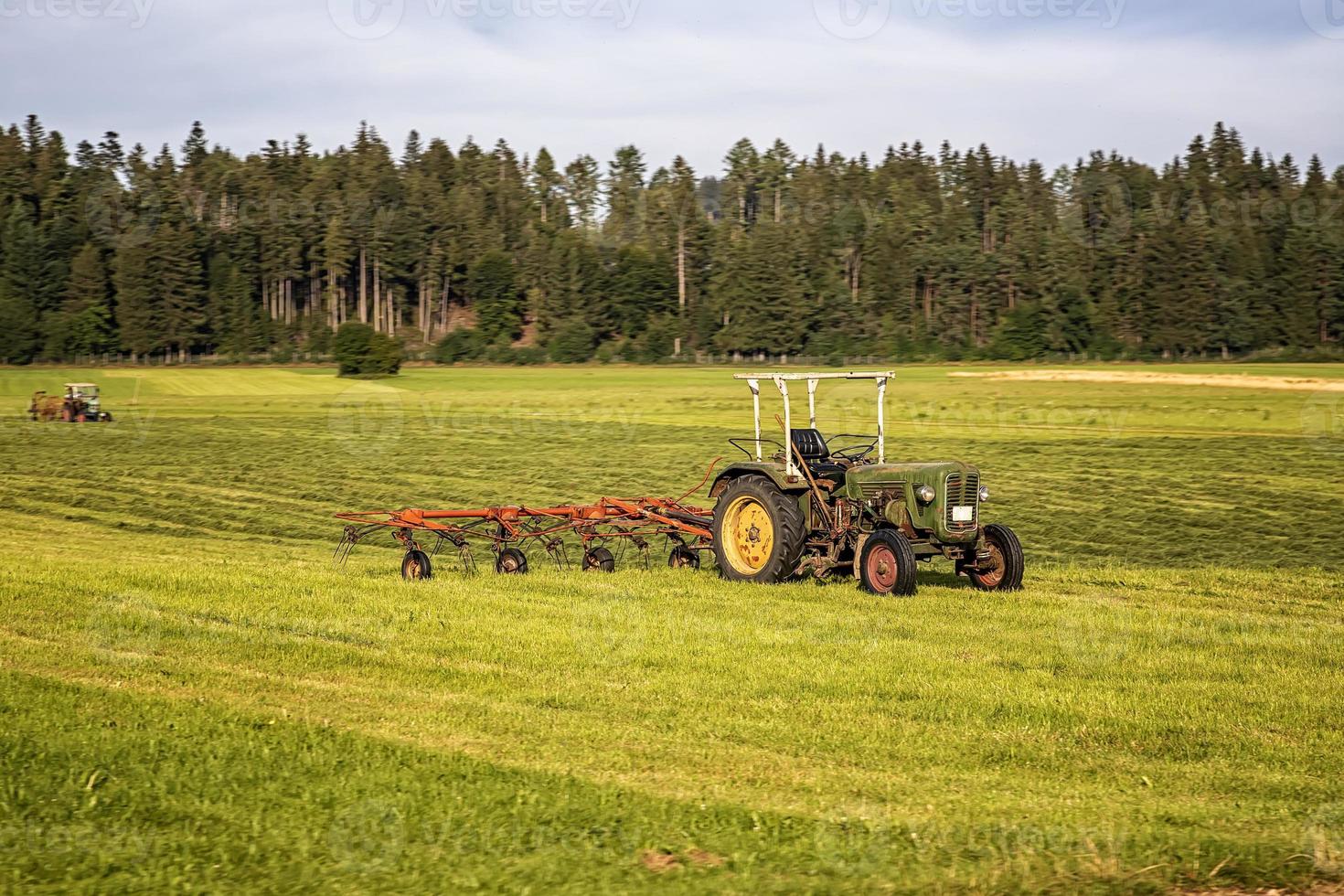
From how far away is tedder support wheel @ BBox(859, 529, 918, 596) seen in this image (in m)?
14.0

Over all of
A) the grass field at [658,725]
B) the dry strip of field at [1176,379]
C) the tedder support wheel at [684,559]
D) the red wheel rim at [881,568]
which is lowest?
the tedder support wheel at [684,559]

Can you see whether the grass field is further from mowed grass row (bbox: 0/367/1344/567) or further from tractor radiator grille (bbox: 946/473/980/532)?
mowed grass row (bbox: 0/367/1344/567)

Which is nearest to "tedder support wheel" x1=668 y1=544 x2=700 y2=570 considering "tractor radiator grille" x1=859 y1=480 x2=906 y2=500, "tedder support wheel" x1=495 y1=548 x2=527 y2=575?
"tedder support wheel" x1=495 y1=548 x2=527 y2=575

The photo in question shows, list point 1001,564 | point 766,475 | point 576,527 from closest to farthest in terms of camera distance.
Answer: point 1001,564, point 766,475, point 576,527

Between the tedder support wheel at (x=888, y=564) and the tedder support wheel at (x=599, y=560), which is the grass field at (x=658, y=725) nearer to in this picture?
the tedder support wheel at (x=888, y=564)

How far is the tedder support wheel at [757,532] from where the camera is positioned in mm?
15094

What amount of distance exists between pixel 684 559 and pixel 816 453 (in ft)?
9.39

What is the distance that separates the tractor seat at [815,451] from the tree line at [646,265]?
86.7 metres

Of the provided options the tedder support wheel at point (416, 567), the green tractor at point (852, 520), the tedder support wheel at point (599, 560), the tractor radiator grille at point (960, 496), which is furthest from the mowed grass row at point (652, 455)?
the tedder support wheel at point (416, 567)

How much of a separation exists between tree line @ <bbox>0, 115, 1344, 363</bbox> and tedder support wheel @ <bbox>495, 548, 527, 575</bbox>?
85.4 meters

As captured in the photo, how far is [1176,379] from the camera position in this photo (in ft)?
228

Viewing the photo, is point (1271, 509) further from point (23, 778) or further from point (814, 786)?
point (23, 778)

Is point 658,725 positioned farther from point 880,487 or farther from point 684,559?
point 684,559

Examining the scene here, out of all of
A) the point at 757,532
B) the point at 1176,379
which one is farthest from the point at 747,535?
the point at 1176,379
